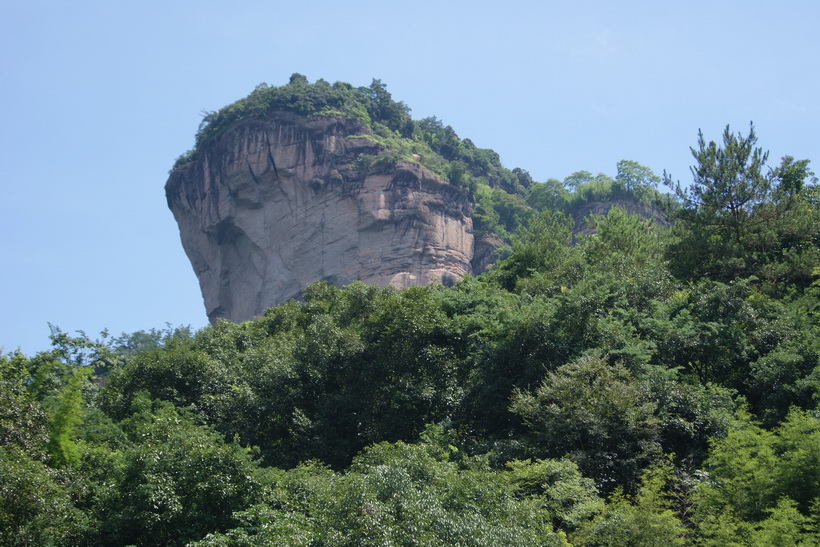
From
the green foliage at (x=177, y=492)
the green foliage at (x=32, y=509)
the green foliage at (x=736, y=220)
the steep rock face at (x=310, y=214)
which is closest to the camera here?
the green foliage at (x=32, y=509)

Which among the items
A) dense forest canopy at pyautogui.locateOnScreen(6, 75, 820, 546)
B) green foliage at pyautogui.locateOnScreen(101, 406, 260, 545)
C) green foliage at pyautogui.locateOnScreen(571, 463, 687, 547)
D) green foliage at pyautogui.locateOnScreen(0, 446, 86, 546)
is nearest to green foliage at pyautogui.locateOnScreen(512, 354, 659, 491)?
dense forest canopy at pyautogui.locateOnScreen(6, 75, 820, 546)

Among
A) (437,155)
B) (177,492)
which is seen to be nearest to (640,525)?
(177,492)

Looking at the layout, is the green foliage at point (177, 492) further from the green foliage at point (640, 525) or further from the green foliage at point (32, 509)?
→ the green foliage at point (640, 525)

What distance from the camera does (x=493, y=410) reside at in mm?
19953

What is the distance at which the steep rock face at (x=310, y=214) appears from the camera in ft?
196

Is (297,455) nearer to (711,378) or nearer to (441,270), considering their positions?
(711,378)

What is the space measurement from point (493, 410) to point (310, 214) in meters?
42.2

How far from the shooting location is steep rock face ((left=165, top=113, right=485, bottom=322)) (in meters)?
59.8

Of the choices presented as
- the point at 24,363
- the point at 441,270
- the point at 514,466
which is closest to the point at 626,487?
the point at 514,466

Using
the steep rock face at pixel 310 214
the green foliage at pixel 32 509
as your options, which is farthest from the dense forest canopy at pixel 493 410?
the steep rock face at pixel 310 214

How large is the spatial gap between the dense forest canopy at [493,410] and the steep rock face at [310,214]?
90.1 feet

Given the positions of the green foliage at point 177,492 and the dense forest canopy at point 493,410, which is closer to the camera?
the dense forest canopy at point 493,410

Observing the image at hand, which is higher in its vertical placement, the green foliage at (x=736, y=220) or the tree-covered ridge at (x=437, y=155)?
the tree-covered ridge at (x=437, y=155)

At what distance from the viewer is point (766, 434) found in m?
16.3
